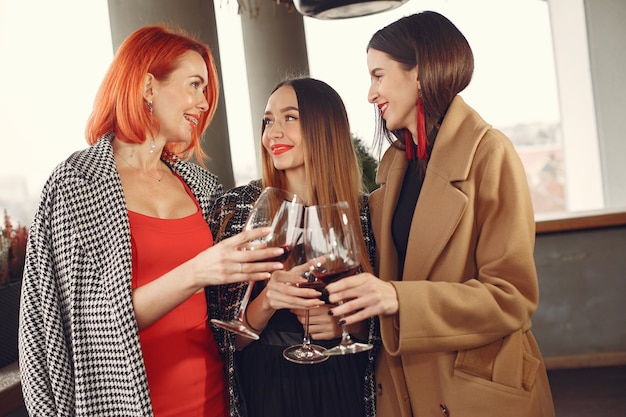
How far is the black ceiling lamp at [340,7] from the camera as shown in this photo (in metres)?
2.35

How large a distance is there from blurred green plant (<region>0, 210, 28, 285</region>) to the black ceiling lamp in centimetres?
135

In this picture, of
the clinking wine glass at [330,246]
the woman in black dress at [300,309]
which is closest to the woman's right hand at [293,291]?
the clinking wine glass at [330,246]

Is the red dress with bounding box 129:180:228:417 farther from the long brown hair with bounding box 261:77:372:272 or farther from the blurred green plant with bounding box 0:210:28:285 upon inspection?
the blurred green plant with bounding box 0:210:28:285

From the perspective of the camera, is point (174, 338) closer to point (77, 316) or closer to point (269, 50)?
point (77, 316)

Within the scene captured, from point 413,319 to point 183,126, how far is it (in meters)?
0.79

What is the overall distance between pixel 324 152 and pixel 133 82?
0.62m

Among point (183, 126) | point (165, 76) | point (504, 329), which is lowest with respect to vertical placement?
point (504, 329)

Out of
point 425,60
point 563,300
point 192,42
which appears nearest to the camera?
point 425,60

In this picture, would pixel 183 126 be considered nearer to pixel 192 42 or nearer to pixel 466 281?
pixel 192 42

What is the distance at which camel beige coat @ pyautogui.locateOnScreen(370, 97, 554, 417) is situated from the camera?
1.48 meters

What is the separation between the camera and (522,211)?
1.51m

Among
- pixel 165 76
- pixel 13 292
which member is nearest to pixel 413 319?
pixel 165 76

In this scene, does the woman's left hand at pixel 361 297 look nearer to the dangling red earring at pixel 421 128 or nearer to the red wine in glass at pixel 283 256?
the red wine in glass at pixel 283 256

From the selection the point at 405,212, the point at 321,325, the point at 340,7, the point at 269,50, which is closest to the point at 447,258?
the point at 405,212
